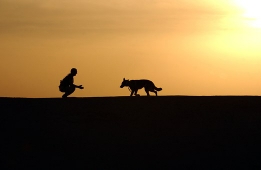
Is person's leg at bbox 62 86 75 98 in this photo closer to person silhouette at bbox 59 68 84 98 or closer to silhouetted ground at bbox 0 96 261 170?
person silhouette at bbox 59 68 84 98

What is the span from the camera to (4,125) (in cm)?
1614

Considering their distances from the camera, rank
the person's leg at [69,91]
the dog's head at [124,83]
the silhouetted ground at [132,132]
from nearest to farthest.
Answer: the silhouetted ground at [132,132]
the person's leg at [69,91]
the dog's head at [124,83]

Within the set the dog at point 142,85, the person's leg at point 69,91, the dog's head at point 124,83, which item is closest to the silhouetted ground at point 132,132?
the person's leg at point 69,91

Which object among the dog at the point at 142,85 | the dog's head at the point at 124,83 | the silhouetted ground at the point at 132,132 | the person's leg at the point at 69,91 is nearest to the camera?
the silhouetted ground at the point at 132,132

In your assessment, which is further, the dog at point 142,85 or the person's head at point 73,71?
the dog at point 142,85

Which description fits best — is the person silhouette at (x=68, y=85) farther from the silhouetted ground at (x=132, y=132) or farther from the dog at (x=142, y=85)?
the dog at (x=142, y=85)

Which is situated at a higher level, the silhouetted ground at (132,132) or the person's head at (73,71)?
the person's head at (73,71)

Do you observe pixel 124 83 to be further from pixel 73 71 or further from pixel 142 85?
pixel 73 71

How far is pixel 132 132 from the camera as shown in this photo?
620 inches

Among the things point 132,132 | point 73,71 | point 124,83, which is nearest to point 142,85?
point 124,83

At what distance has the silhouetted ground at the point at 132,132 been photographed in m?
14.1

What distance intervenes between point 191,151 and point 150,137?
1.26 meters

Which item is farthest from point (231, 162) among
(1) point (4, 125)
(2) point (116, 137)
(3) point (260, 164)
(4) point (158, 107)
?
(1) point (4, 125)

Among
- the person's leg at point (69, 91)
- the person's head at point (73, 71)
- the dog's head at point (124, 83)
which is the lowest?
the person's leg at point (69, 91)
